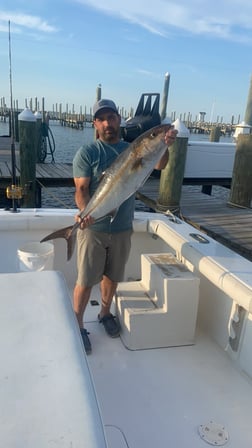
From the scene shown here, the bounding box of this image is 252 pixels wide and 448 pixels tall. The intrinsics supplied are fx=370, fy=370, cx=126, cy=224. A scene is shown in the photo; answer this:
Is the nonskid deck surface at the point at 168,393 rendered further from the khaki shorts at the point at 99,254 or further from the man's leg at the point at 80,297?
the khaki shorts at the point at 99,254

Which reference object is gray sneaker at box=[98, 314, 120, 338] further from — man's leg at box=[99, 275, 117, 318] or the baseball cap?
the baseball cap

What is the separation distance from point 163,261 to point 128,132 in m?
5.79

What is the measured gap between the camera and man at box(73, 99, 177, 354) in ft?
8.27

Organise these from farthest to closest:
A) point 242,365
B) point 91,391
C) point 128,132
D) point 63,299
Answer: point 128,132, point 242,365, point 63,299, point 91,391

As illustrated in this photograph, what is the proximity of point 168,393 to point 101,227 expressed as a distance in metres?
1.16

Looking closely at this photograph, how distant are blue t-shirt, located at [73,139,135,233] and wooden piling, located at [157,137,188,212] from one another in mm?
3828

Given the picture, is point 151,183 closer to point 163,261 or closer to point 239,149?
point 239,149

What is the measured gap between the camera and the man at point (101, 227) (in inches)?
99.3

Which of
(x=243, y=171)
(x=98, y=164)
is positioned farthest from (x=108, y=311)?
(x=243, y=171)

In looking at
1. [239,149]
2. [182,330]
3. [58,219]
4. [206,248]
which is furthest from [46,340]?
[239,149]

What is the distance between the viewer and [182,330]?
2.73m

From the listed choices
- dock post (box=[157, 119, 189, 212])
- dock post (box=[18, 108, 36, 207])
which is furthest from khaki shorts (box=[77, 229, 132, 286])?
dock post (box=[18, 108, 36, 207])

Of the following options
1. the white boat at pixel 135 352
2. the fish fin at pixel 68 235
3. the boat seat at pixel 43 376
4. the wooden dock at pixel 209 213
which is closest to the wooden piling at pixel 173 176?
the wooden dock at pixel 209 213

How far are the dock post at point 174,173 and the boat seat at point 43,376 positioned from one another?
16.4 feet
